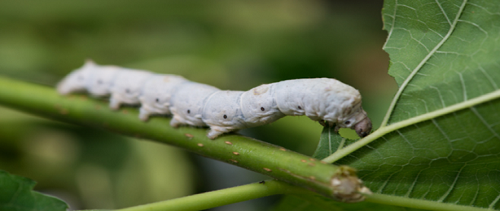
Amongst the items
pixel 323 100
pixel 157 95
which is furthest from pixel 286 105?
pixel 157 95

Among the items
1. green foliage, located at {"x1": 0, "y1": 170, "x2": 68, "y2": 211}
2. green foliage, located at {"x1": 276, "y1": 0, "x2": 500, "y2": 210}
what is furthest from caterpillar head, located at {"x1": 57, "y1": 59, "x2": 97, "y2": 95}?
green foliage, located at {"x1": 276, "y1": 0, "x2": 500, "y2": 210}

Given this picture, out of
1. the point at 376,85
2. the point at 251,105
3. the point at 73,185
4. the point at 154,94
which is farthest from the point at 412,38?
the point at 376,85

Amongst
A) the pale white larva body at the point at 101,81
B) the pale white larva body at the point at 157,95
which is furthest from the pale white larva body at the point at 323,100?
the pale white larva body at the point at 101,81

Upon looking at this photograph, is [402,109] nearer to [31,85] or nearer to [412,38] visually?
[412,38]

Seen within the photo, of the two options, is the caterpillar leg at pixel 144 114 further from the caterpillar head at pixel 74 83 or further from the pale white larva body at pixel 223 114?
the caterpillar head at pixel 74 83

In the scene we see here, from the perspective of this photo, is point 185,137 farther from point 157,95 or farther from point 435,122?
point 435,122

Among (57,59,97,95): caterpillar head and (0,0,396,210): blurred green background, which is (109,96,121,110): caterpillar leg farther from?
(0,0,396,210): blurred green background

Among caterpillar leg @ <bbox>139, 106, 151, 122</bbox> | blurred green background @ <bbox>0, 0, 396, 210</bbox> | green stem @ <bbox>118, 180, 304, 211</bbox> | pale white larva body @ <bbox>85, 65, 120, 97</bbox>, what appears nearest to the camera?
green stem @ <bbox>118, 180, 304, 211</bbox>
